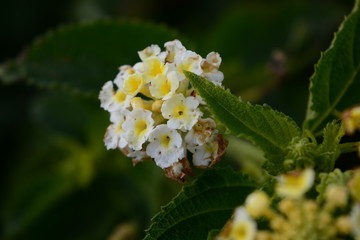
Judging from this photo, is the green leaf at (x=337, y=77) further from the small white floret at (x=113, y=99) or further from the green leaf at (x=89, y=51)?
the green leaf at (x=89, y=51)

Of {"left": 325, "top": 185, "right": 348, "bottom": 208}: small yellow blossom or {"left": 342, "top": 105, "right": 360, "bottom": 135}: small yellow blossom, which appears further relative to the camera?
{"left": 342, "top": 105, "right": 360, "bottom": 135}: small yellow blossom

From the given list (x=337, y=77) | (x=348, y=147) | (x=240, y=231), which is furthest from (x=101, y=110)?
(x=240, y=231)

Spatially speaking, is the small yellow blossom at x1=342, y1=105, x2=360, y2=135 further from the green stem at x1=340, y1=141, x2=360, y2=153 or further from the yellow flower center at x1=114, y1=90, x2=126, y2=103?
the yellow flower center at x1=114, y1=90, x2=126, y2=103

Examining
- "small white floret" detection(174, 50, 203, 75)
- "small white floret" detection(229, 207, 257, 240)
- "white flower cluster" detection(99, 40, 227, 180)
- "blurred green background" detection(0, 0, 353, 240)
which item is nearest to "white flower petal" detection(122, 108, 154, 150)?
"white flower cluster" detection(99, 40, 227, 180)

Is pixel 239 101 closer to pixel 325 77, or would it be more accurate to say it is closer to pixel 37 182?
pixel 325 77

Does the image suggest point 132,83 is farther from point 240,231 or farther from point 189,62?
point 240,231

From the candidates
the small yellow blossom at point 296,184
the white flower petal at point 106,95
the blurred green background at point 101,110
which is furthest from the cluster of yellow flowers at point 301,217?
the blurred green background at point 101,110

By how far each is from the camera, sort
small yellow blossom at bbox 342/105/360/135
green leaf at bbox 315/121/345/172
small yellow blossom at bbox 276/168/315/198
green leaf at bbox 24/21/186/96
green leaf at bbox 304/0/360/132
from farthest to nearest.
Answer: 1. green leaf at bbox 24/21/186/96
2. green leaf at bbox 304/0/360/132
3. green leaf at bbox 315/121/345/172
4. small yellow blossom at bbox 342/105/360/135
5. small yellow blossom at bbox 276/168/315/198

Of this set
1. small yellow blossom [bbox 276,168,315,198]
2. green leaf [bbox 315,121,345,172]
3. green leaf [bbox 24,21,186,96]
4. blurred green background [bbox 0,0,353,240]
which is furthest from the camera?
blurred green background [bbox 0,0,353,240]
